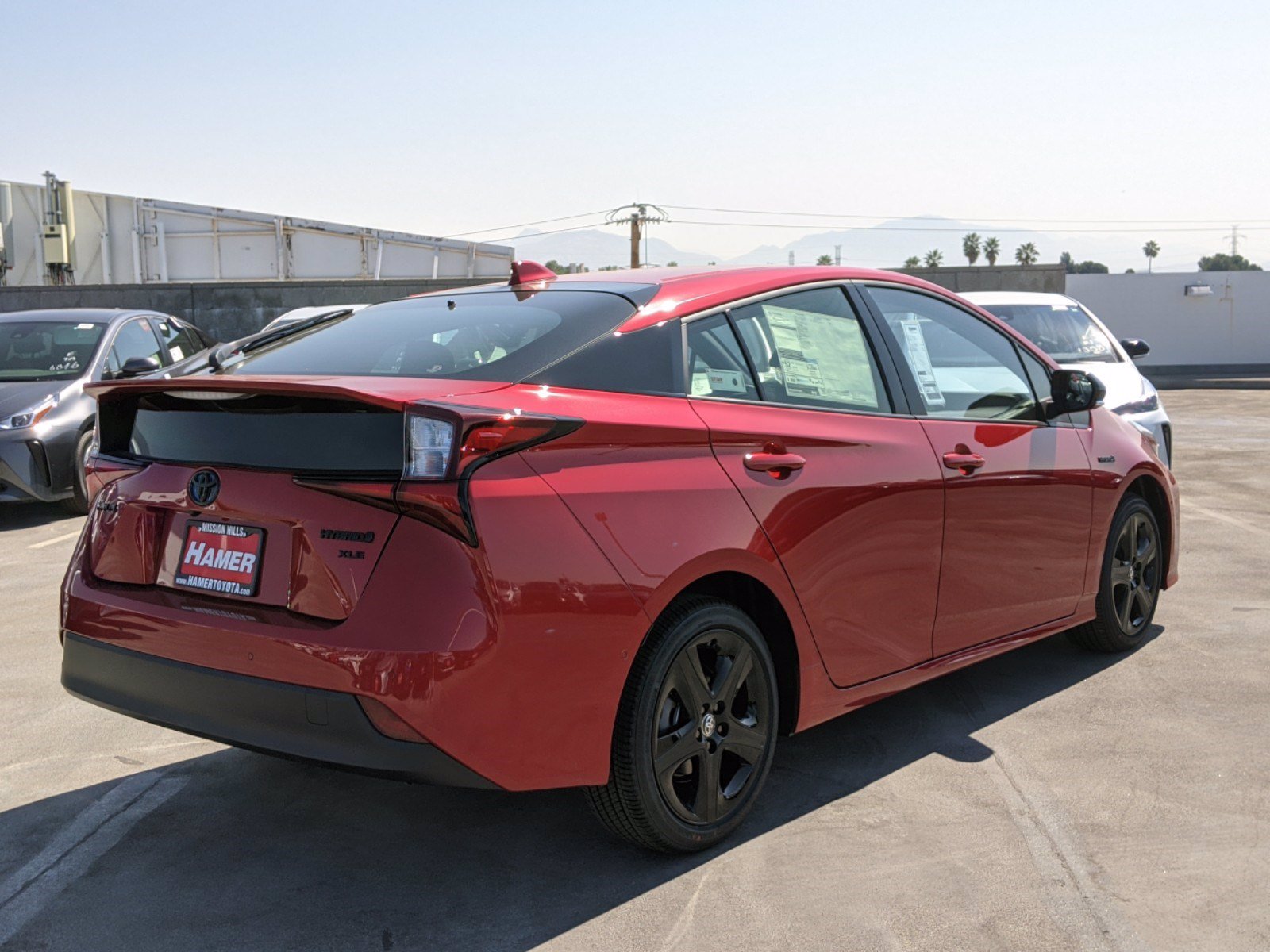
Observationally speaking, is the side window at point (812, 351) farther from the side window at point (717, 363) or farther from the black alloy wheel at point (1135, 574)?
the black alloy wheel at point (1135, 574)

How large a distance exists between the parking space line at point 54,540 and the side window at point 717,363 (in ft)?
20.7

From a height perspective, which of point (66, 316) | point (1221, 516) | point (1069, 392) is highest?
point (66, 316)

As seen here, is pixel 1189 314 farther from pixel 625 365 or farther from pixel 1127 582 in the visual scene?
pixel 625 365

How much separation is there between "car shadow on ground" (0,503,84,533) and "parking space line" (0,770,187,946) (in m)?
6.04

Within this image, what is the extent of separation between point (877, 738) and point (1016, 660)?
4.49 ft

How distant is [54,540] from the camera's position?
28.6ft

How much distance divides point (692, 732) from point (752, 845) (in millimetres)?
429

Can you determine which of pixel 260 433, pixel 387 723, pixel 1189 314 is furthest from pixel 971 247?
pixel 387 723

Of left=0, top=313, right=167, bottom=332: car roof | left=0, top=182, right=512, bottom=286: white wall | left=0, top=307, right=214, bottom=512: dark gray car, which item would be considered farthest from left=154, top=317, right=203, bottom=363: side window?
left=0, top=182, right=512, bottom=286: white wall

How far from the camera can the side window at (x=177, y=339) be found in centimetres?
1168

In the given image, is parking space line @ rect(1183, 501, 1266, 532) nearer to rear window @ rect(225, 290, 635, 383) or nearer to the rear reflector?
rear window @ rect(225, 290, 635, 383)

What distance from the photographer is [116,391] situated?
3.57 meters

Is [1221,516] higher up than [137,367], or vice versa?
[137,367]

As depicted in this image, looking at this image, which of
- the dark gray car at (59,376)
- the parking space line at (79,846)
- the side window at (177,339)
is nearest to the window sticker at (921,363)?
the parking space line at (79,846)
